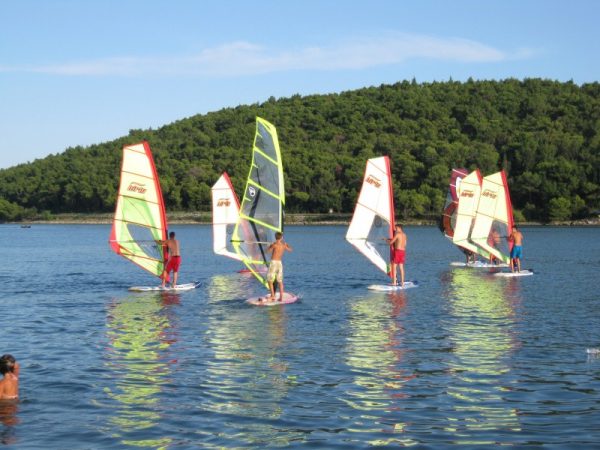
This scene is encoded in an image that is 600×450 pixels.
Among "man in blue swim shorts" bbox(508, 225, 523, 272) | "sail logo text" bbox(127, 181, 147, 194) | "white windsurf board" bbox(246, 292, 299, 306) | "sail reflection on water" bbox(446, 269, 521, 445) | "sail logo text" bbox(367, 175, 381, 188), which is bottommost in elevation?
"sail reflection on water" bbox(446, 269, 521, 445)

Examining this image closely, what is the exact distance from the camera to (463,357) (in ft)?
50.1

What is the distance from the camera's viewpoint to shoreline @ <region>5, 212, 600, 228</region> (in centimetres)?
12950

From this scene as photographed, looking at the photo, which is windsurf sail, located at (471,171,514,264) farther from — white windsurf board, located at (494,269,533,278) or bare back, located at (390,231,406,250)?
bare back, located at (390,231,406,250)

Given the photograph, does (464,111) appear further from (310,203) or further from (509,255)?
(509,255)

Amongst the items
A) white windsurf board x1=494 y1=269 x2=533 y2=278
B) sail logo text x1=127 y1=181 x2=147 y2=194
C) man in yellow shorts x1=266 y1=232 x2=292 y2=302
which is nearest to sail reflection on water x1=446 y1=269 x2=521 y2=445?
man in yellow shorts x1=266 y1=232 x2=292 y2=302

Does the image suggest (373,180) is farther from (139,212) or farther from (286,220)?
(286,220)

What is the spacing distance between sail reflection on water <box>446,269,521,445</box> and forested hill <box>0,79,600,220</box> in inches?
4355

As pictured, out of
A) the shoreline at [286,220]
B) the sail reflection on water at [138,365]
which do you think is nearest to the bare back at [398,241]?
the sail reflection on water at [138,365]

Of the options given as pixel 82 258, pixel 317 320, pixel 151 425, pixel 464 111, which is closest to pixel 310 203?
pixel 464 111

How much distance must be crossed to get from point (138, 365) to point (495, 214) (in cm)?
2542

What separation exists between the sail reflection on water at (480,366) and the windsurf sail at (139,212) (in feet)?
31.4

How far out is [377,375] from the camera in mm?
13766

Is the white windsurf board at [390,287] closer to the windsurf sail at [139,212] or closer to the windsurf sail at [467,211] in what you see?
the windsurf sail at [139,212]

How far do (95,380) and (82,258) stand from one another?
3959 centimetres
